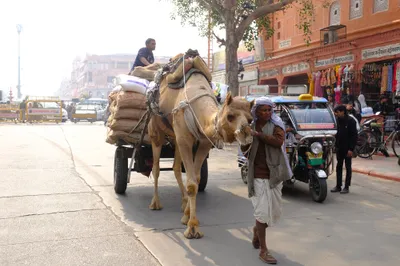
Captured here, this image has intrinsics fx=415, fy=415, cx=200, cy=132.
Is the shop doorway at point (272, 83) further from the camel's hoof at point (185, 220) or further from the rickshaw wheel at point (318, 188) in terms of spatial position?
the camel's hoof at point (185, 220)

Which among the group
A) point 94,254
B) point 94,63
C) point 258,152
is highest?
point 94,63

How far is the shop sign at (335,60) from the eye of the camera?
653 inches

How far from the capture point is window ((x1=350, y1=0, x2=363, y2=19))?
17281mm

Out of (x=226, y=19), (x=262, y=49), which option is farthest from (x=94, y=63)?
(x=226, y=19)

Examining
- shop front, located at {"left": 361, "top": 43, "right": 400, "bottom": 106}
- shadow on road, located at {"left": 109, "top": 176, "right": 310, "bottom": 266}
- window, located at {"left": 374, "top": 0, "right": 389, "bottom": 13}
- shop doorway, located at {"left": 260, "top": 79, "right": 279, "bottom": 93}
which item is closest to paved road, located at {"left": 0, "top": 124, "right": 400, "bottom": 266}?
shadow on road, located at {"left": 109, "top": 176, "right": 310, "bottom": 266}

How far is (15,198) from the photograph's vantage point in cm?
698

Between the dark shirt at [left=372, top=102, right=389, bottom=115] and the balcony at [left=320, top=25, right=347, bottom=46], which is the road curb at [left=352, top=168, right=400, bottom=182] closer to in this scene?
the dark shirt at [left=372, top=102, right=389, bottom=115]

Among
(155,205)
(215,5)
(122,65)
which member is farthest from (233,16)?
(122,65)

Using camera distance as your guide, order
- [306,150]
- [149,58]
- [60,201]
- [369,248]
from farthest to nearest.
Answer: [149,58] → [306,150] → [60,201] → [369,248]

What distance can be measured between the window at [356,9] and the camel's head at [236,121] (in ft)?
49.8

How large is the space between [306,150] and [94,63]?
9124 centimetres

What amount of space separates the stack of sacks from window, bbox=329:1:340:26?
1429 cm

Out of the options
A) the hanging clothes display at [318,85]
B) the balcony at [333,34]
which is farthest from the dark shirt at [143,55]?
the balcony at [333,34]

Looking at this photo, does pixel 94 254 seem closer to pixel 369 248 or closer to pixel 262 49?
pixel 369 248
